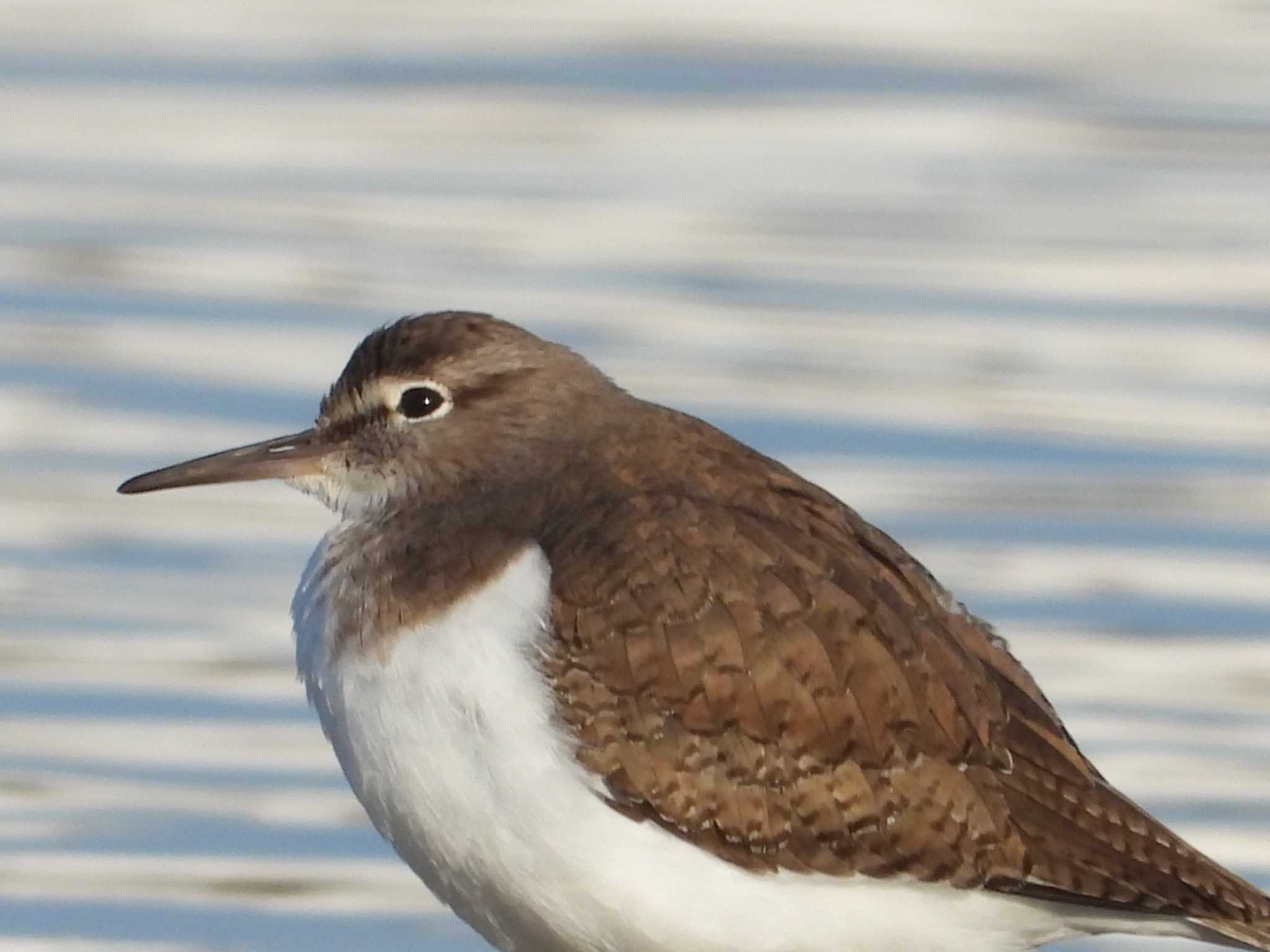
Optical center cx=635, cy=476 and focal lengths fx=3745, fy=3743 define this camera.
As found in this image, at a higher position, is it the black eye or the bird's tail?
the black eye

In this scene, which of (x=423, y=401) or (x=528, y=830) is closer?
(x=528, y=830)

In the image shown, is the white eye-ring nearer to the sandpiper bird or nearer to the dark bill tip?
the dark bill tip

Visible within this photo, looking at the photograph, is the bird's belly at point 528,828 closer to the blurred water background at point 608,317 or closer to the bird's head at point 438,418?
the bird's head at point 438,418

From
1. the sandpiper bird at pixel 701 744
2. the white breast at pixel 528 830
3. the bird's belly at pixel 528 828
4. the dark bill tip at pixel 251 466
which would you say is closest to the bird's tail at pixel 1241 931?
the sandpiper bird at pixel 701 744

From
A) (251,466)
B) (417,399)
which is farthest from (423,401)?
(251,466)

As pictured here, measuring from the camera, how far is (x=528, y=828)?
9.73 metres

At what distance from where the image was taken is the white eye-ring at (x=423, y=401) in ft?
34.8

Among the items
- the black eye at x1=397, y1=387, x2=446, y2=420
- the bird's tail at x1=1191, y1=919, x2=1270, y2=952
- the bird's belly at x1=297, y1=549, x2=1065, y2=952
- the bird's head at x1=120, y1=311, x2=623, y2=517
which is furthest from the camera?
the black eye at x1=397, y1=387, x2=446, y2=420

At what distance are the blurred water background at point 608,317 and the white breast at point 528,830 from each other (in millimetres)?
2483

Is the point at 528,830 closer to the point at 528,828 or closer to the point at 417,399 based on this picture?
the point at 528,828

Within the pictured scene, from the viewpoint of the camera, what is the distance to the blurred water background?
43.6 feet

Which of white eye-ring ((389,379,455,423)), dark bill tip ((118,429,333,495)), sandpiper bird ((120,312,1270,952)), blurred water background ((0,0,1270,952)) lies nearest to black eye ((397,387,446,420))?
white eye-ring ((389,379,455,423))

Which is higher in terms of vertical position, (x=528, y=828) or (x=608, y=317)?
(x=608, y=317)

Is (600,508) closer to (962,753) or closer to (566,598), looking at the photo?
(566,598)
